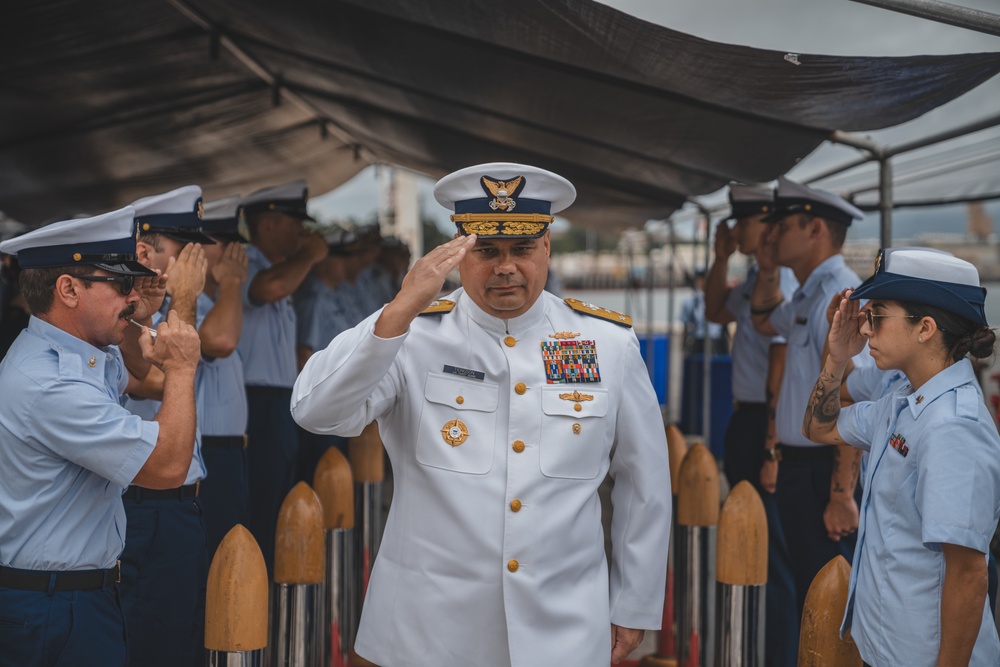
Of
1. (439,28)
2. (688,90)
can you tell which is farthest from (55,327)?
(688,90)

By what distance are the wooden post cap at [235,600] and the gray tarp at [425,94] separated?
6.13 feet

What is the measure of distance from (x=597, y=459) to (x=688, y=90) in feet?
5.91

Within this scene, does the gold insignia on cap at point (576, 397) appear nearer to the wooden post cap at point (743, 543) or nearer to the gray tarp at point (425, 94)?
the wooden post cap at point (743, 543)

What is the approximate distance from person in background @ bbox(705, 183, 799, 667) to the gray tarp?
1.04 ft

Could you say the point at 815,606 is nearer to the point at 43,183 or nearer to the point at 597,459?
the point at 597,459

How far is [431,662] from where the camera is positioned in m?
2.20

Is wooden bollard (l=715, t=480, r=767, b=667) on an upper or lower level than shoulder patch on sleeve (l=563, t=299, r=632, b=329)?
lower

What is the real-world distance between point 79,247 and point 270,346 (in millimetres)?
2462

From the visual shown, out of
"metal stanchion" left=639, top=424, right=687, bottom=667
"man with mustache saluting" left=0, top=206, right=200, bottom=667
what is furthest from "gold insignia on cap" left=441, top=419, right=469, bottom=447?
"metal stanchion" left=639, top=424, right=687, bottom=667

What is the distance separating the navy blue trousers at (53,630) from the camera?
82.4 inches

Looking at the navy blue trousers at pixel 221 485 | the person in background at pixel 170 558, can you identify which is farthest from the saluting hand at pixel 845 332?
the navy blue trousers at pixel 221 485

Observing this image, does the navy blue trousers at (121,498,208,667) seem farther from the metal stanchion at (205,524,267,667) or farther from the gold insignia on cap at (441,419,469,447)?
the gold insignia on cap at (441,419,469,447)

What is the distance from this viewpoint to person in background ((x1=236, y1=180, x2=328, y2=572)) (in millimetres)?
4578

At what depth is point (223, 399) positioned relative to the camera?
3.77 metres
